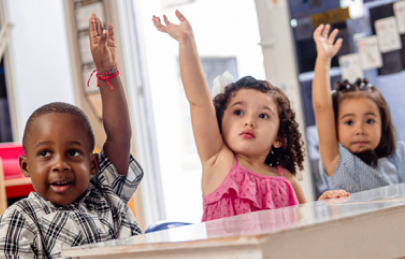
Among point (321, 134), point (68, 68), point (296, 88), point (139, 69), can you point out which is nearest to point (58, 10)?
point (68, 68)

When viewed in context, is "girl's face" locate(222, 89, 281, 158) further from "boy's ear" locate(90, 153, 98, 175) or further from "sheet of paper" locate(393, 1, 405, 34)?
"sheet of paper" locate(393, 1, 405, 34)

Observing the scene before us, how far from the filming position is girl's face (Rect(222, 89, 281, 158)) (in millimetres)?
1408

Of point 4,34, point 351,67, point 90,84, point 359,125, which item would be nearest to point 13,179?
point 90,84

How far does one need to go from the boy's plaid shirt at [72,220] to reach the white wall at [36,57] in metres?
2.17

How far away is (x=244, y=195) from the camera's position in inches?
53.1

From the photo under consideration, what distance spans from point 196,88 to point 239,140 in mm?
205

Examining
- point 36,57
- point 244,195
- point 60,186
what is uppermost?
point 36,57

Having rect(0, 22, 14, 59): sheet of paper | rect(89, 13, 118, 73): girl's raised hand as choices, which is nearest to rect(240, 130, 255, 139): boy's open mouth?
rect(89, 13, 118, 73): girl's raised hand

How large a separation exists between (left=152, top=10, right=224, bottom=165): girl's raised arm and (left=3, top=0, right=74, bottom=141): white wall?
6.62 feet

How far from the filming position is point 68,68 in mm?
3242

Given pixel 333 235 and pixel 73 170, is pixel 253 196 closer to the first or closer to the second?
pixel 73 170

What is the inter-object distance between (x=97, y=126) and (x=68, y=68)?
56 centimetres

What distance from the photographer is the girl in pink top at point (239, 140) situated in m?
1.36

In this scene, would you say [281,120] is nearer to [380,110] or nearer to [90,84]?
[380,110]
